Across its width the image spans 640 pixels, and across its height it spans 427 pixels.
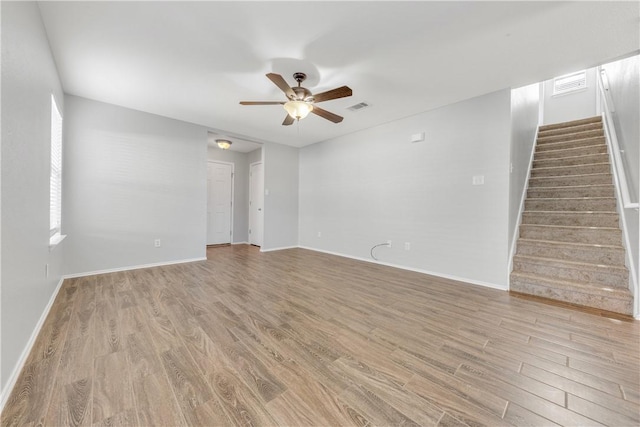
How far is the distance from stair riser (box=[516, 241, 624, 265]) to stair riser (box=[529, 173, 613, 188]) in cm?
131

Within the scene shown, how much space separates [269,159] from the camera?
227 inches

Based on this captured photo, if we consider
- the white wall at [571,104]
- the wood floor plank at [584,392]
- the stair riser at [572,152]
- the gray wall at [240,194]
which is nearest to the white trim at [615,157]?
the stair riser at [572,152]

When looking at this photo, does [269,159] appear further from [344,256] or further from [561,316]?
[561,316]

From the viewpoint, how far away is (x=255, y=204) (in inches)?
265

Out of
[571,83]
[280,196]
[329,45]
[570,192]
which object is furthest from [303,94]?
[571,83]

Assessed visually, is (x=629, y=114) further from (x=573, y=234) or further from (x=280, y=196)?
(x=280, y=196)

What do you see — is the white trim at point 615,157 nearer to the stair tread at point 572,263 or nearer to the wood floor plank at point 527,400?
the stair tread at point 572,263

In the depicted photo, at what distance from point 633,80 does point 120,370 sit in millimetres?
5639

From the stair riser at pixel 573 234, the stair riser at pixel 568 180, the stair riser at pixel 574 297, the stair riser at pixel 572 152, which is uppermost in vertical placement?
the stair riser at pixel 572 152

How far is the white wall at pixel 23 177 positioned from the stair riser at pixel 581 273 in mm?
4788

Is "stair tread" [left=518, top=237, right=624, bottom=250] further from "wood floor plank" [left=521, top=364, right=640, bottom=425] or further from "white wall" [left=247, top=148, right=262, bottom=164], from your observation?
"white wall" [left=247, top=148, right=262, bottom=164]

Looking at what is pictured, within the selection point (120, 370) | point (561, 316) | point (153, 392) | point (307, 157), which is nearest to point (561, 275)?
point (561, 316)

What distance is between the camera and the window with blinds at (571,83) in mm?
5570

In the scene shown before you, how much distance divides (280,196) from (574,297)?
522 cm
